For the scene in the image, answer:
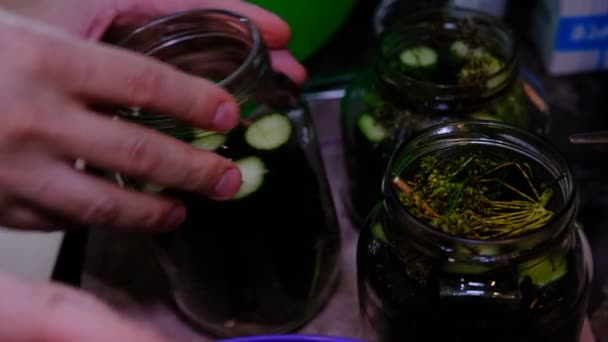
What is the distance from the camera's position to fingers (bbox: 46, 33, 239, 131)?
1.25ft

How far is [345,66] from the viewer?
2.95ft

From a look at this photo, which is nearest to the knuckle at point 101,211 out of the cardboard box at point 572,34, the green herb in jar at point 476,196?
the green herb in jar at point 476,196

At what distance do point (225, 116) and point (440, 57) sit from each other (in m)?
0.29

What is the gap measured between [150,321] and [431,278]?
1.05 feet

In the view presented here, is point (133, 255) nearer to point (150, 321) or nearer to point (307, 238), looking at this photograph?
point (150, 321)

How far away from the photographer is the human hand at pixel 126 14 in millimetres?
584

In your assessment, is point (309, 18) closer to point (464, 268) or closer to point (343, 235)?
point (343, 235)

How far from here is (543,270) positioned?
1.42 ft

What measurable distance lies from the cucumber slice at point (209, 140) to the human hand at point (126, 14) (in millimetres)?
117

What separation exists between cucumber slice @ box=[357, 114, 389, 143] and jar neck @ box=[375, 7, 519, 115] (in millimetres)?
28

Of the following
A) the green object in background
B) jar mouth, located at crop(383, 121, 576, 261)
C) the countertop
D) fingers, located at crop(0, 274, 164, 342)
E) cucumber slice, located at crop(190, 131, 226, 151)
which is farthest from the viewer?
the green object in background

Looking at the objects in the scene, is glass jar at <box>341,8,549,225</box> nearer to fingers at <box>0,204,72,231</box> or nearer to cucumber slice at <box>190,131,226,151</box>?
cucumber slice at <box>190,131,226,151</box>

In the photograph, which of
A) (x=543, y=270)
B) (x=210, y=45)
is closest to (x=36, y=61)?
(x=210, y=45)

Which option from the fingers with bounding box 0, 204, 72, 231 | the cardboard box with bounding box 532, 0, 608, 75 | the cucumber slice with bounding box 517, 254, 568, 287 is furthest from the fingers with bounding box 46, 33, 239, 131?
the cardboard box with bounding box 532, 0, 608, 75
